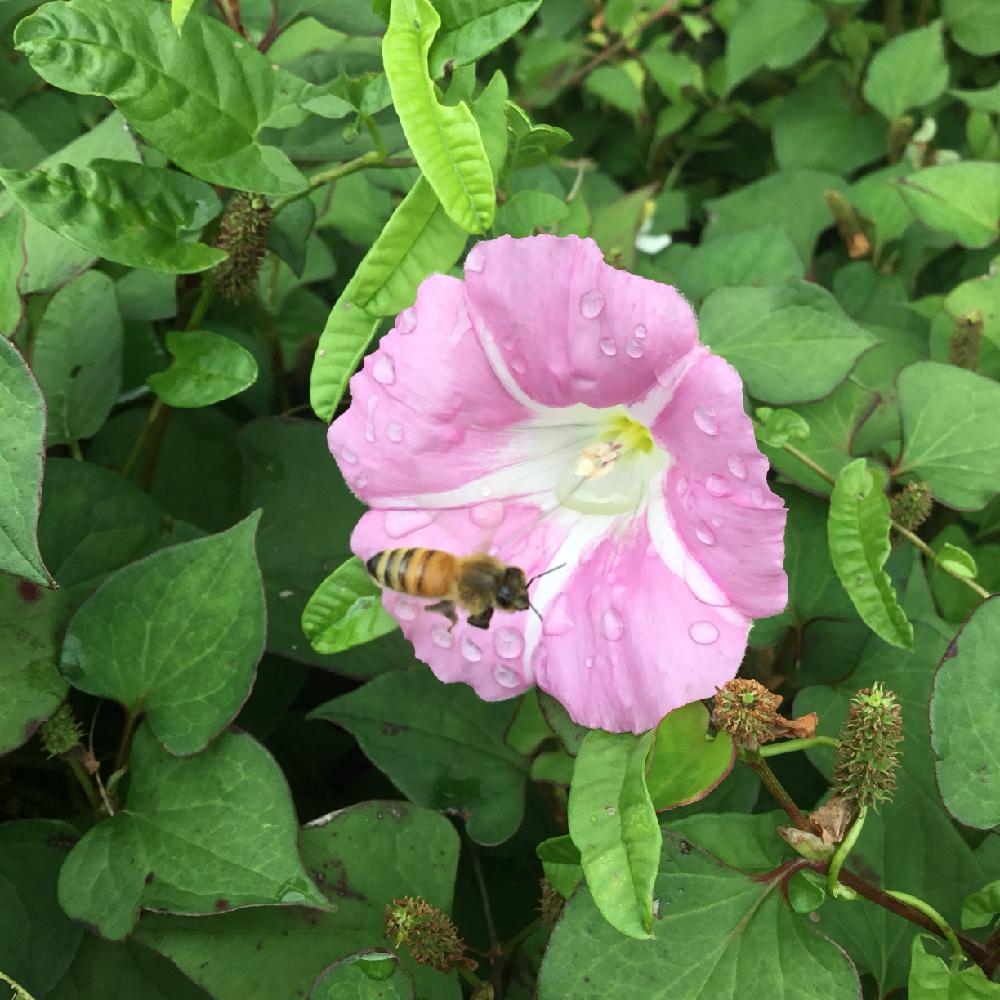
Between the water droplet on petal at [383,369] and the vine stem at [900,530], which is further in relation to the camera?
the vine stem at [900,530]

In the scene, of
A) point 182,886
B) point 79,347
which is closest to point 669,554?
point 182,886

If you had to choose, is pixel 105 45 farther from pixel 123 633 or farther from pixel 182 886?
pixel 182 886

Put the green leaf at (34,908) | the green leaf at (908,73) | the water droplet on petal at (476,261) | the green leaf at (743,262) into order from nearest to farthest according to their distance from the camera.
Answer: the water droplet on petal at (476,261) < the green leaf at (34,908) < the green leaf at (743,262) < the green leaf at (908,73)

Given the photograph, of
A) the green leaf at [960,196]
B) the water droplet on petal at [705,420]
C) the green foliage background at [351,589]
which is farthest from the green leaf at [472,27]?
the green leaf at [960,196]

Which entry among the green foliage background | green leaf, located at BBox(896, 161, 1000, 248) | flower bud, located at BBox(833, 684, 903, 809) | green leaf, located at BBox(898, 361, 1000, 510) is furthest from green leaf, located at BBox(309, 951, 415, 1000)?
green leaf, located at BBox(896, 161, 1000, 248)

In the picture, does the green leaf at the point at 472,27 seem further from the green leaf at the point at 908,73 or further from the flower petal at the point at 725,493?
the green leaf at the point at 908,73
